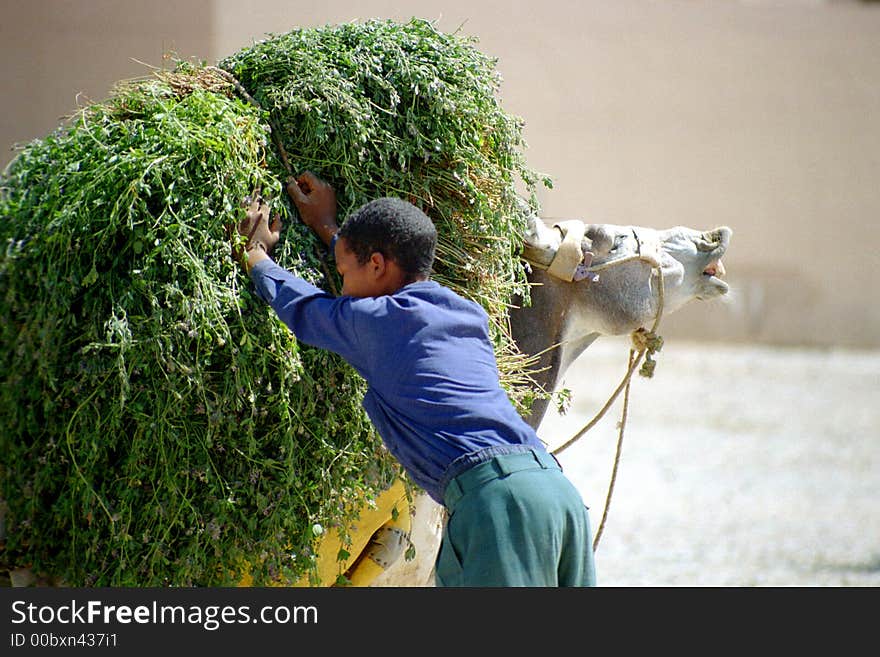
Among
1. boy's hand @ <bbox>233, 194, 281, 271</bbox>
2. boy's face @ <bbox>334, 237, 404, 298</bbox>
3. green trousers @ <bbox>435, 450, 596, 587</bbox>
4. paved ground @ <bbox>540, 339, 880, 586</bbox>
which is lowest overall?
paved ground @ <bbox>540, 339, 880, 586</bbox>

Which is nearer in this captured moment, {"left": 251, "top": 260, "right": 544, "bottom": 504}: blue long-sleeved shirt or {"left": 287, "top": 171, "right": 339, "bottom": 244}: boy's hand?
{"left": 251, "top": 260, "right": 544, "bottom": 504}: blue long-sleeved shirt

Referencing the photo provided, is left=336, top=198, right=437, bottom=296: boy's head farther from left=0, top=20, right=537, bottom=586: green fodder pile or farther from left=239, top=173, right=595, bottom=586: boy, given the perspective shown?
left=0, top=20, right=537, bottom=586: green fodder pile

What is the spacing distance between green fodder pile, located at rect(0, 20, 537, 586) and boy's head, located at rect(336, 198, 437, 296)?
21 cm

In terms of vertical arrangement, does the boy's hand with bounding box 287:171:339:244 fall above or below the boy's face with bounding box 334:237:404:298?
above

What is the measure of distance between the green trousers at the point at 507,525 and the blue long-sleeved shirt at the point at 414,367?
0.17ft

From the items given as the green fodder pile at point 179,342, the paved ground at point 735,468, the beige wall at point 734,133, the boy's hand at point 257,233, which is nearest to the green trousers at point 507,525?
the green fodder pile at point 179,342

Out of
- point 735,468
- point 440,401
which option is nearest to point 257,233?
point 440,401

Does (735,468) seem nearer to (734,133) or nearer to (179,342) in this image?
(734,133)

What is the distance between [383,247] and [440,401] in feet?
1.43

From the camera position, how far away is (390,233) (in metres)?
2.66

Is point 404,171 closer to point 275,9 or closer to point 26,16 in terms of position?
point 26,16

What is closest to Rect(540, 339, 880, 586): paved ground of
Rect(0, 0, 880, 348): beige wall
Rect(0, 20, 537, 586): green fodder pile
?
Rect(0, 0, 880, 348): beige wall

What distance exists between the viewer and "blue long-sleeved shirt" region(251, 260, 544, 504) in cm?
258

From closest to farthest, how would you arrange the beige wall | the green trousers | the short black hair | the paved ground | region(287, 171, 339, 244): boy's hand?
1. the green trousers
2. the short black hair
3. region(287, 171, 339, 244): boy's hand
4. the paved ground
5. the beige wall
